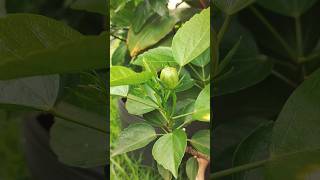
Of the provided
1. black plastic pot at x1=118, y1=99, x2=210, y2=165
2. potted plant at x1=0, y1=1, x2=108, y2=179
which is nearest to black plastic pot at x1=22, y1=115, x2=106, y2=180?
potted plant at x1=0, y1=1, x2=108, y2=179

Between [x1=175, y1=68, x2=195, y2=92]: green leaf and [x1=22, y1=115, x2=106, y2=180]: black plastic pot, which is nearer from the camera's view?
[x1=175, y1=68, x2=195, y2=92]: green leaf

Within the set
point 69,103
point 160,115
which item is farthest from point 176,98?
point 69,103

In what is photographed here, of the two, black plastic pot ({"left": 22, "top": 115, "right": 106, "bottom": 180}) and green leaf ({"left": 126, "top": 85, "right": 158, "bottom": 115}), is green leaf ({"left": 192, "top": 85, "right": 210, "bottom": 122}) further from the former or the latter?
black plastic pot ({"left": 22, "top": 115, "right": 106, "bottom": 180})

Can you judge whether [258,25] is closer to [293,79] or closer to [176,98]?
[293,79]

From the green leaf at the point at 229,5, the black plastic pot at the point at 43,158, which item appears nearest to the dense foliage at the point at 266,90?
the green leaf at the point at 229,5

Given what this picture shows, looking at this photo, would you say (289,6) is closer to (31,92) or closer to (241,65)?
(241,65)

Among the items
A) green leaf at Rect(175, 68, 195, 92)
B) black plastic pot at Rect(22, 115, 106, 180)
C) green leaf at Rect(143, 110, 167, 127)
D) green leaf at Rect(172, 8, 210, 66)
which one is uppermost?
green leaf at Rect(172, 8, 210, 66)

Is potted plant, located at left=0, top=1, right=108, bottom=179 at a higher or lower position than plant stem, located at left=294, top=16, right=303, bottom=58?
lower
